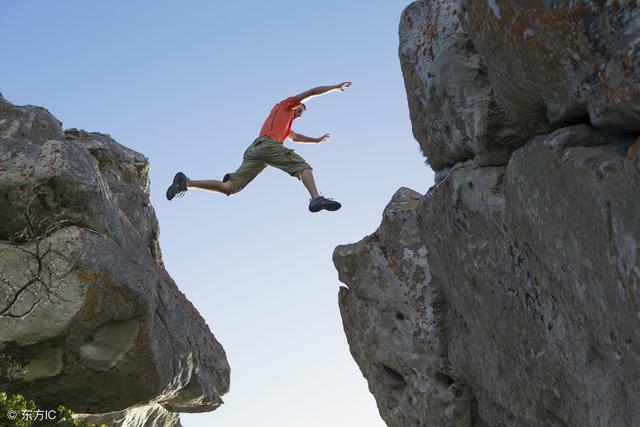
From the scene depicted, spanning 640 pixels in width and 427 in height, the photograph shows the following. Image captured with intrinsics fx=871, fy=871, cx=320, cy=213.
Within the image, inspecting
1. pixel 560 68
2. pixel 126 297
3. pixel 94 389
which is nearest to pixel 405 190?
pixel 126 297

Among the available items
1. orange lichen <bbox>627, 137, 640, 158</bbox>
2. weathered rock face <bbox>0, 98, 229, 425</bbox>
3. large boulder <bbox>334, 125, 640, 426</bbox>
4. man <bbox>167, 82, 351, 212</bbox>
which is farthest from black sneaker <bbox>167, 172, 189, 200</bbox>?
orange lichen <bbox>627, 137, 640, 158</bbox>

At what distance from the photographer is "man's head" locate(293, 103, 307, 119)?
17.3 m

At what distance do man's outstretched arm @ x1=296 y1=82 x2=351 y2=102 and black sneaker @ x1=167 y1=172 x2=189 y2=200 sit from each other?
9.20ft

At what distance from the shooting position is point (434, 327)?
47.0 feet

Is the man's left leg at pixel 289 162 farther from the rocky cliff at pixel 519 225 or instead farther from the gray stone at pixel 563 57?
the gray stone at pixel 563 57

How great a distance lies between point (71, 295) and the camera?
1459cm

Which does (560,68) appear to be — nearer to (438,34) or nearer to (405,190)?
(438,34)

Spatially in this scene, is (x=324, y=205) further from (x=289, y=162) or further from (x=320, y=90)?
(x=320, y=90)

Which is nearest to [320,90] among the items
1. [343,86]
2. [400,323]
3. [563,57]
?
[343,86]

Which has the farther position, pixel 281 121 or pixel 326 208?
pixel 281 121

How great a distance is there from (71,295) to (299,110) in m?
5.78

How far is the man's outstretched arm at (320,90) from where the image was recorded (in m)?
15.9

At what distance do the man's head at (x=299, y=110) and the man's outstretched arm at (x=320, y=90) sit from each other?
0.22 meters
